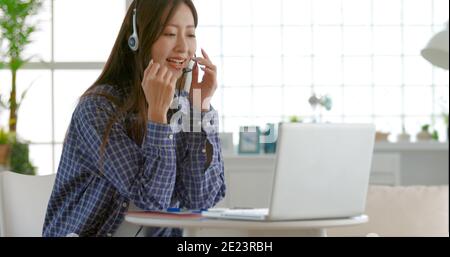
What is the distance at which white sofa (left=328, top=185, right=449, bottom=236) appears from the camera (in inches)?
126

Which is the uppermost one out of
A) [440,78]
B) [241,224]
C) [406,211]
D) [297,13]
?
[297,13]

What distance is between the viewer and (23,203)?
9.84ft

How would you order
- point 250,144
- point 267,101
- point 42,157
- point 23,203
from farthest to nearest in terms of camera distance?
point 267,101 → point 42,157 → point 250,144 → point 23,203

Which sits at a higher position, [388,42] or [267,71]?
[388,42]

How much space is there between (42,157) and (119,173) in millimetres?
5978

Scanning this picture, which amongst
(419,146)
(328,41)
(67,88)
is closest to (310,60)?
(328,41)

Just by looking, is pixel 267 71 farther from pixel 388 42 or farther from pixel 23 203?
pixel 23 203

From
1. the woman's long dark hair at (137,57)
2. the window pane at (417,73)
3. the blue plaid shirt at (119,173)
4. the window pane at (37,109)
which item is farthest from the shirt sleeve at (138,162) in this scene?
the window pane at (417,73)

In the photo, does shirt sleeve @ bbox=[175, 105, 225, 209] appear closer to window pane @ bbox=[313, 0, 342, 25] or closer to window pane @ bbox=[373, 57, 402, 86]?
window pane @ bbox=[313, 0, 342, 25]

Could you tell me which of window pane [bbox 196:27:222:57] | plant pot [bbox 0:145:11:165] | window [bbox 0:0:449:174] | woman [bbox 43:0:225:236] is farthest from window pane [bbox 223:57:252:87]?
woman [bbox 43:0:225:236]

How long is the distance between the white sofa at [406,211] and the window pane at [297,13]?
5.11 meters

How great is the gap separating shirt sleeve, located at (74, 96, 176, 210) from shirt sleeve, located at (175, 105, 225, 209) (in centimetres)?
15

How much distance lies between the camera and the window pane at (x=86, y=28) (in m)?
7.68
